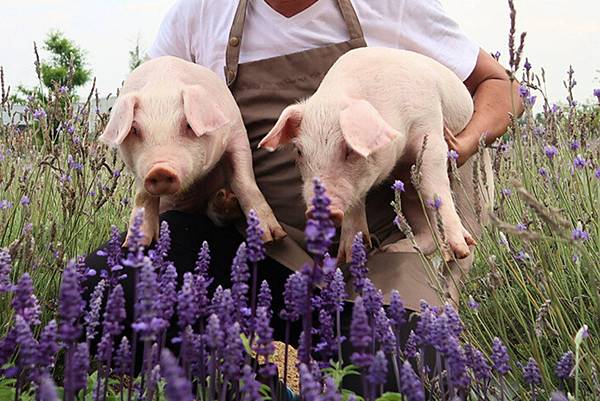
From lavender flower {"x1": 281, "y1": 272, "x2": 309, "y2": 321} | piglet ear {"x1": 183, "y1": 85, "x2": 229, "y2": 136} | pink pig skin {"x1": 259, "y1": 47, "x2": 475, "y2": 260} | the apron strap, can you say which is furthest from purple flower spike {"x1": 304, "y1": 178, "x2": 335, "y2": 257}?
the apron strap

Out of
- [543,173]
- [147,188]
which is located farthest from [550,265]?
[147,188]

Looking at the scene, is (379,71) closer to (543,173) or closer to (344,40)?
(344,40)

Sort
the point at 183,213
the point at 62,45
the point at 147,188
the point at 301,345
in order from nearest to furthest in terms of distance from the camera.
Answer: the point at 301,345, the point at 147,188, the point at 183,213, the point at 62,45

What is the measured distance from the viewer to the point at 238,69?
9.07 feet

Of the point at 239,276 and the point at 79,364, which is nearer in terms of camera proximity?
the point at 79,364

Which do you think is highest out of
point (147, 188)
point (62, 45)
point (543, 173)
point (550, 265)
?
point (62, 45)

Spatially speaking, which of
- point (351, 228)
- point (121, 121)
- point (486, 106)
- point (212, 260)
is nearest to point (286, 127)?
point (351, 228)

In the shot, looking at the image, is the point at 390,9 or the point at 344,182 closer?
the point at 344,182

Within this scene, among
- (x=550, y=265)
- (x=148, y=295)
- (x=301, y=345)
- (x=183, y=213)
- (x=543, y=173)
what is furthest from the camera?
(x=183, y=213)

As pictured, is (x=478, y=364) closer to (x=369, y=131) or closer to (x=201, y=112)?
(x=369, y=131)

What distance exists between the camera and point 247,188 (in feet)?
7.89

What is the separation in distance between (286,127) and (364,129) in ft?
0.98

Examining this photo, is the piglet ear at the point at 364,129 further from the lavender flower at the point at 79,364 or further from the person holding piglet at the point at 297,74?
the lavender flower at the point at 79,364

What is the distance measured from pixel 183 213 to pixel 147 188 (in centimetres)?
64
